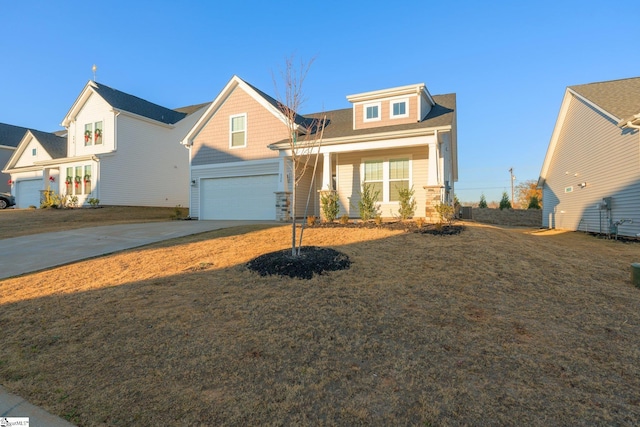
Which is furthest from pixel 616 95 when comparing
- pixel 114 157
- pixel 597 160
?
pixel 114 157

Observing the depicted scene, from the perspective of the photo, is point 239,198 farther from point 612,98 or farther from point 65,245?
point 612,98


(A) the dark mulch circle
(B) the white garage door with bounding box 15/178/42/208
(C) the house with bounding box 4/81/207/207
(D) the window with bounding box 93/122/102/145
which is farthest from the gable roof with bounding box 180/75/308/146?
(B) the white garage door with bounding box 15/178/42/208

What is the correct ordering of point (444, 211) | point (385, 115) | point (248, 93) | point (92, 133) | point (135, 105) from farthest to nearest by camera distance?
point (135, 105) → point (92, 133) → point (248, 93) → point (385, 115) → point (444, 211)

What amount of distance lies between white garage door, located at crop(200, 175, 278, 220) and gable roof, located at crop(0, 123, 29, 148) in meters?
23.9

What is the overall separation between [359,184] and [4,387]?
12.4 meters

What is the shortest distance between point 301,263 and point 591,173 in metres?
14.5

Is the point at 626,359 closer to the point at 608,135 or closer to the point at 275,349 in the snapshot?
the point at 275,349

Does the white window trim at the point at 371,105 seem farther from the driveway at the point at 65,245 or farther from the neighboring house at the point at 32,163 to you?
the neighboring house at the point at 32,163

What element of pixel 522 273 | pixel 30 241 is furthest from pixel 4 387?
pixel 30 241

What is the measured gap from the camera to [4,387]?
298cm

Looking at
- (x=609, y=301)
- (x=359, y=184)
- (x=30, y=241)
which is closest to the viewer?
(x=609, y=301)

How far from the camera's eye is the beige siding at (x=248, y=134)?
15.4 m

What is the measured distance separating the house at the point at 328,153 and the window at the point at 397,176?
0.04 m

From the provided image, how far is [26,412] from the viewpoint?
2.64 metres
